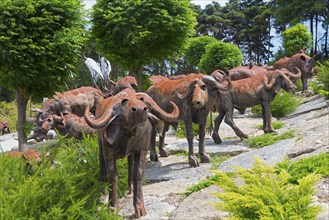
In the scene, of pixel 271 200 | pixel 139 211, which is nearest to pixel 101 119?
pixel 139 211

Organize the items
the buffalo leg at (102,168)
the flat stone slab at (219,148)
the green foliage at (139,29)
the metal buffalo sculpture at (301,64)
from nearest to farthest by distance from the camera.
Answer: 1. the buffalo leg at (102,168)
2. the flat stone slab at (219,148)
3. the green foliage at (139,29)
4. the metal buffalo sculpture at (301,64)

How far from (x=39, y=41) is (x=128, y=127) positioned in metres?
3.19

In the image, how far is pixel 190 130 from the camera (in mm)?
7023

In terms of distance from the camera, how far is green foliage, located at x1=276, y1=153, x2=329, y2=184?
4.46m

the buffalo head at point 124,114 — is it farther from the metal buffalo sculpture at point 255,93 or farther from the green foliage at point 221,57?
the green foliage at point 221,57

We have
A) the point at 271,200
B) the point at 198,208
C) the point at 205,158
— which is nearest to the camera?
the point at 271,200

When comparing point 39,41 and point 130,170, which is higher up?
point 39,41

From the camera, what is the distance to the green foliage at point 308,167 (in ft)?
14.6

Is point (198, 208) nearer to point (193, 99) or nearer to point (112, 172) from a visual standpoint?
point (112, 172)

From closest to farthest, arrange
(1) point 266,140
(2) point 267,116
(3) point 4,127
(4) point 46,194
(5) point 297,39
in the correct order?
1. (4) point 46,194
2. (1) point 266,140
3. (2) point 267,116
4. (3) point 4,127
5. (5) point 297,39

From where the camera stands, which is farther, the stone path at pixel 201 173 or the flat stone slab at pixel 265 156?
the flat stone slab at pixel 265 156

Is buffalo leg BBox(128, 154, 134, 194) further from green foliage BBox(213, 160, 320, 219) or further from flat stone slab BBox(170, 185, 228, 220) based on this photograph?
green foliage BBox(213, 160, 320, 219)

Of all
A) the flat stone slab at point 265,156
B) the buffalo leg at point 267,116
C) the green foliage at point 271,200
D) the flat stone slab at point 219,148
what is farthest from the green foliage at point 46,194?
the buffalo leg at point 267,116

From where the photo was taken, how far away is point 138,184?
474cm
